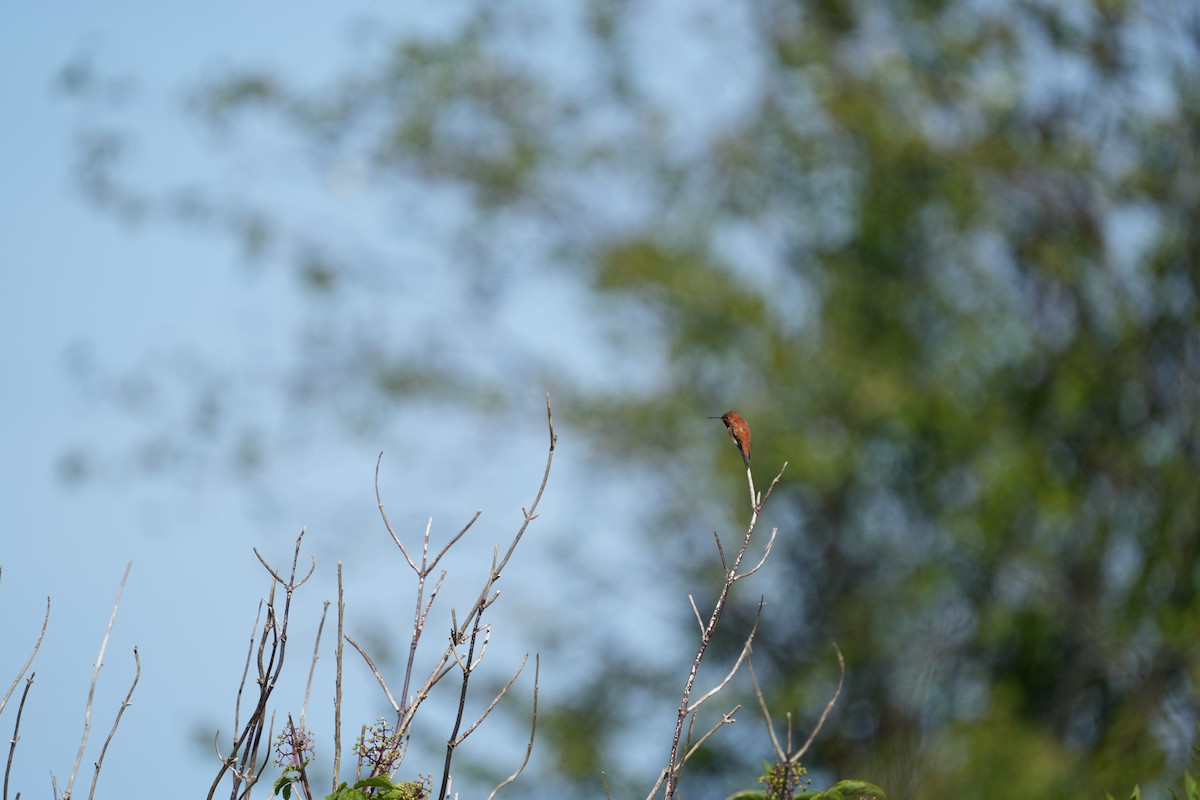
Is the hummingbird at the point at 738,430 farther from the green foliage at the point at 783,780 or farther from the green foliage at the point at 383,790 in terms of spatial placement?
the green foliage at the point at 383,790

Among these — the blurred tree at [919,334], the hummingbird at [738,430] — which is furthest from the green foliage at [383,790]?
the blurred tree at [919,334]

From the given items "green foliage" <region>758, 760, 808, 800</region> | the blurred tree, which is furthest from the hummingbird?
the blurred tree

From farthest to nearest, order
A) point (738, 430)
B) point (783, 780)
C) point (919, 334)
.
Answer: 1. point (919, 334)
2. point (738, 430)
3. point (783, 780)

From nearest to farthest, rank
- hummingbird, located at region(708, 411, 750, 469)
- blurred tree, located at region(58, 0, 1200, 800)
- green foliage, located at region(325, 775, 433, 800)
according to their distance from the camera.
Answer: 1. green foliage, located at region(325, 775, 433, 800)
2. hummingbird, located at region(708, 411, 750, 469)
3. blurred tree, located at region(58, 0, 1200, 800)

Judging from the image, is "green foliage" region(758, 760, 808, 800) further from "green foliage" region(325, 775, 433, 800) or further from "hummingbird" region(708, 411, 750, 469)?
"hummingbird" region(708, 411, 750, 469)

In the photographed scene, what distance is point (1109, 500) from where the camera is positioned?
35.0 feet

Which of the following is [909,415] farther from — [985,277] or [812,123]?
[812,123]

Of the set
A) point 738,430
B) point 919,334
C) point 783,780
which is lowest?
point 783,780

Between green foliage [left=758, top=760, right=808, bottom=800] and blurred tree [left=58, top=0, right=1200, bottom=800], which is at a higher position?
blurred tree [left=58, top=0, right=1200, bottom=800]

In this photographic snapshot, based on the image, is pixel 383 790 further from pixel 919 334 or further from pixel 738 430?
pixel 919 334

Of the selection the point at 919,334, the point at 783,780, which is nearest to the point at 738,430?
the point at 783,780

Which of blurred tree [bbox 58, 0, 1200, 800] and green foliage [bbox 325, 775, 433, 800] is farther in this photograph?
blurred tree [bbox 58, 0, 1200, 800]

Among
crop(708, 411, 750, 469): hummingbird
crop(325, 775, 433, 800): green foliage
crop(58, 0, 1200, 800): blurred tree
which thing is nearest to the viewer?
crop(325, 775, 433, 800): green foliage

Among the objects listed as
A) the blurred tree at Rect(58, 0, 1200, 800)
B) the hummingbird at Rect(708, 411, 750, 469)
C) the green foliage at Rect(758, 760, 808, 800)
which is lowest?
the green foliage at Rect(758, 760, 808, 800)
